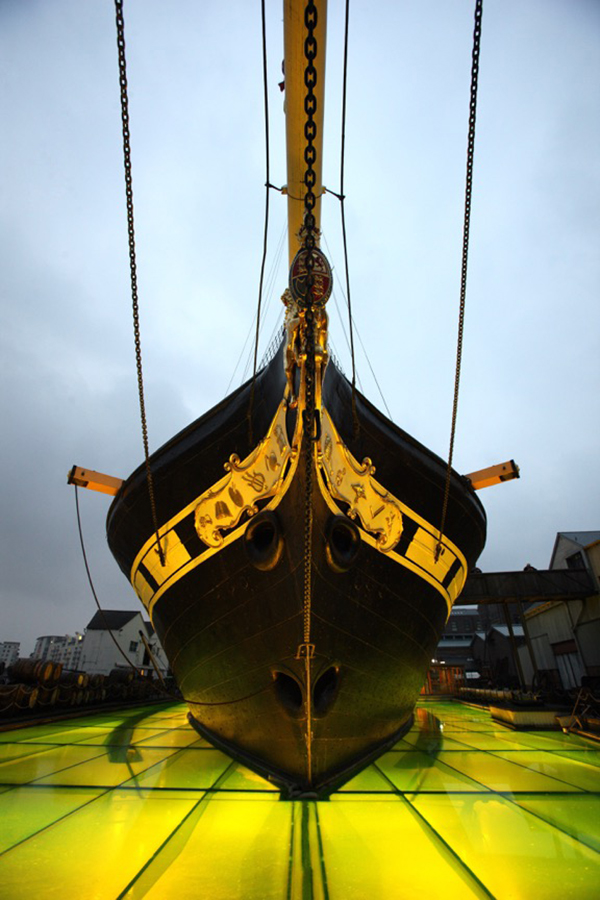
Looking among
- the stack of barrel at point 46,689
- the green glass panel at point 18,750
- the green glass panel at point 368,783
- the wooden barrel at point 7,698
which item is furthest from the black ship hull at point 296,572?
the wooden barrel at point 7,698

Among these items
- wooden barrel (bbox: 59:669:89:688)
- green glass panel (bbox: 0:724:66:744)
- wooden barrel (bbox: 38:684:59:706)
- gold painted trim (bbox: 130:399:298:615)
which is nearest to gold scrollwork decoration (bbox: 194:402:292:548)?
gold painted trim (bbox: 130:399:298:615)

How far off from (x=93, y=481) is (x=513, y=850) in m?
4.97

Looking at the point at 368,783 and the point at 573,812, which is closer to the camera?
the point at 573,812

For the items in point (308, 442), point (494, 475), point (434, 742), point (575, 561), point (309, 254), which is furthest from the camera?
point (575, 561)

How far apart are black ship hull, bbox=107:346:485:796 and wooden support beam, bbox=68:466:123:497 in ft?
1.87

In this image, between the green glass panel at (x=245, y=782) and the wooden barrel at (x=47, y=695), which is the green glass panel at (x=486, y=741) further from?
the wooden barrel at (x=47, y=695)

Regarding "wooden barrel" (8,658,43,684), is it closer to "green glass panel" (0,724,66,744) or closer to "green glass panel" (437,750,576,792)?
"green glass panel" (0,724,66,744)

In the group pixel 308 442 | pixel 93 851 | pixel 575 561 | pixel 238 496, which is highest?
pixel 575 561

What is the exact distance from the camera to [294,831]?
2.50 m

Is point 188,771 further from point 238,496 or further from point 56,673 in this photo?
point 56,673

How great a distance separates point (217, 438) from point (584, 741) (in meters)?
6.66

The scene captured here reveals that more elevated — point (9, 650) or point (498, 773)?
point (9, 650)

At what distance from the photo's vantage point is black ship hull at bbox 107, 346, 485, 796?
11.5 ft

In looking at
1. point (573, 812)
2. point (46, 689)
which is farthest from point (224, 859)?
point (46, 689)
